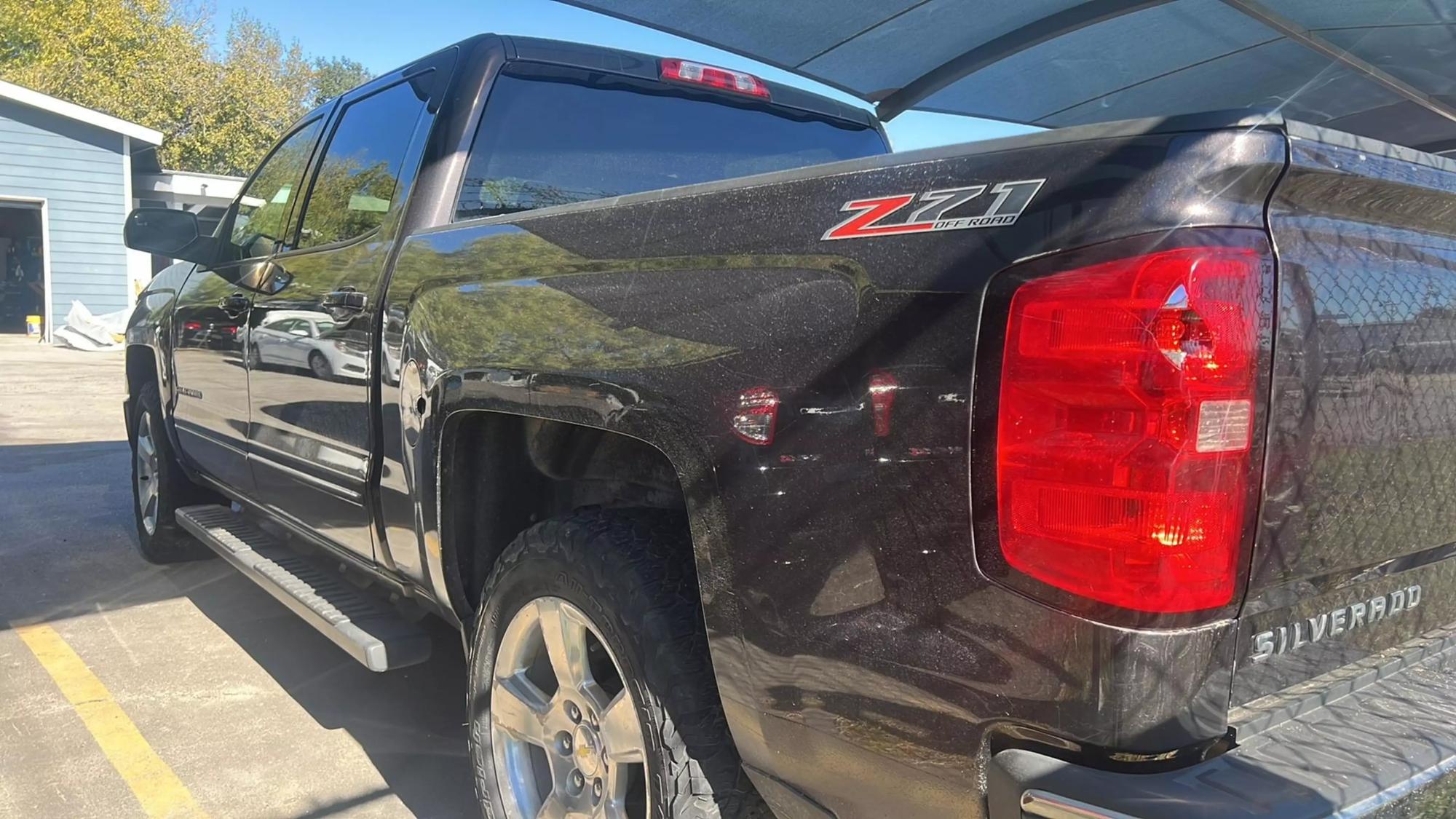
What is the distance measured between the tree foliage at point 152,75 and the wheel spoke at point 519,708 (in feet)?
106

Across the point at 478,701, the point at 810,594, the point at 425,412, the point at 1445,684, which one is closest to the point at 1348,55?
the point at 1445,684

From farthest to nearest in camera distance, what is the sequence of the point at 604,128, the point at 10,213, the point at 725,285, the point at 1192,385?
1. the point at 10,213
2. the point at 604,128
3. the point at 725,285
4. the point at 1192,385

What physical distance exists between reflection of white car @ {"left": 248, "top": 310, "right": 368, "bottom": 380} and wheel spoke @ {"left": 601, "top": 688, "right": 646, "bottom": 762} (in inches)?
53.2

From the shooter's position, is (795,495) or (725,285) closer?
(795,495)

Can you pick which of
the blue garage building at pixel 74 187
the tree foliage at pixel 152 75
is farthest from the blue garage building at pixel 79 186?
the tree foliage at pixel 152 75

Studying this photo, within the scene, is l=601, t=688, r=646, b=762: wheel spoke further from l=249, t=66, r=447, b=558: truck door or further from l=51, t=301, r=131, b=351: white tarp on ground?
l=51, t=301, r=131, b=351: white tarp on ground

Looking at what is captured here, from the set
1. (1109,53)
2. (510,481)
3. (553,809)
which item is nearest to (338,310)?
(510,481)

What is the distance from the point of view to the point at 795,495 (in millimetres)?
1725

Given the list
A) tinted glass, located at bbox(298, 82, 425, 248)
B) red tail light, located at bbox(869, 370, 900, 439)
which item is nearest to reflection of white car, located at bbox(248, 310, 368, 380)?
tinted glass, located at bbox(298, 82, 425, 248)

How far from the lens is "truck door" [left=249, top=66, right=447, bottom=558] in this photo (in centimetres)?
310

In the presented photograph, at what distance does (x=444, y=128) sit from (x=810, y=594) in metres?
2.01

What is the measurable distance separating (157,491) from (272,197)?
187 centimetres

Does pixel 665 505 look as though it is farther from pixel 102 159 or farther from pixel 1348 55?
pixel 102 159

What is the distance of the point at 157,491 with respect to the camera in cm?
527
